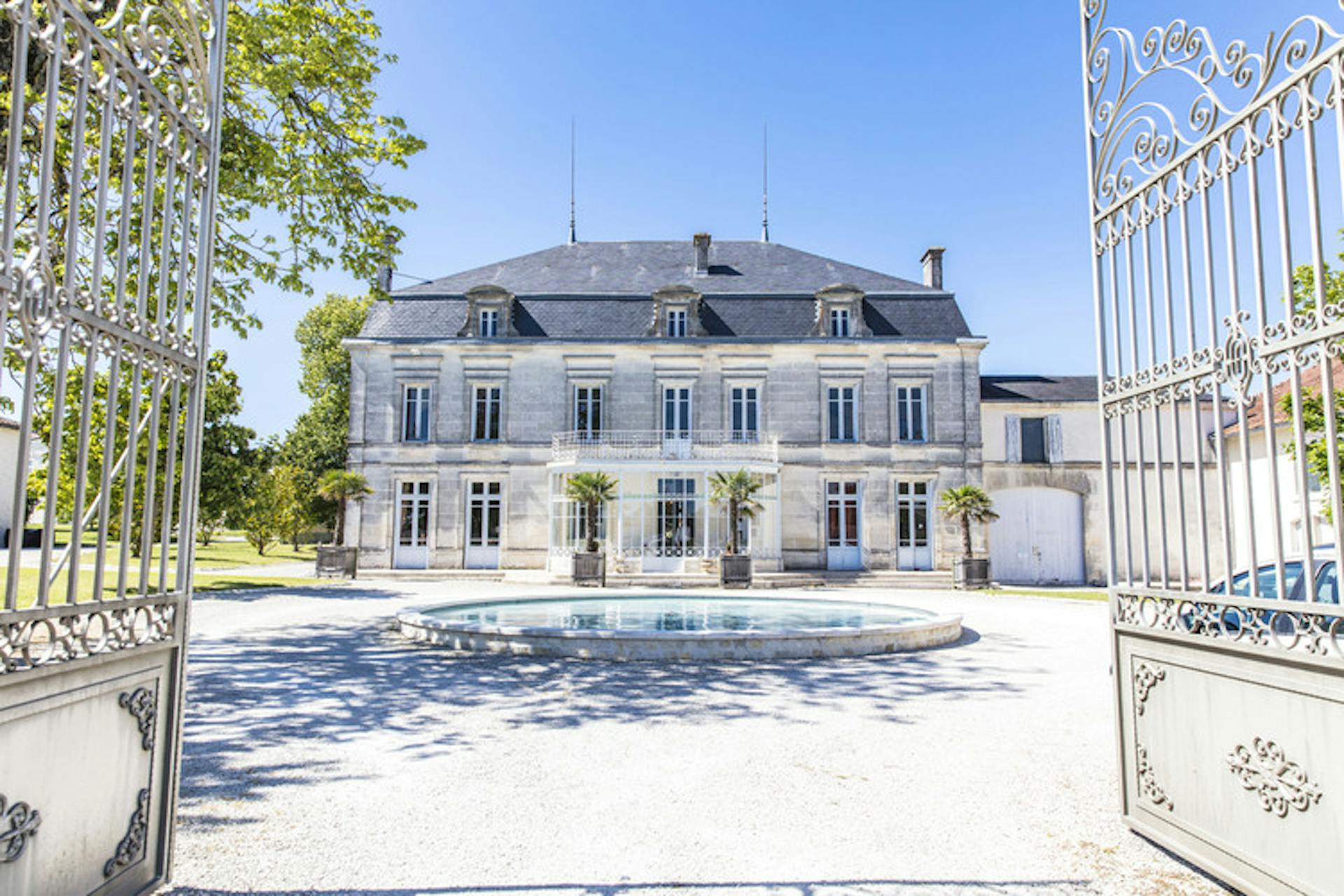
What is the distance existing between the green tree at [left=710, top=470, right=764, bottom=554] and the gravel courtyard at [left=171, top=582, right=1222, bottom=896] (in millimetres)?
12082

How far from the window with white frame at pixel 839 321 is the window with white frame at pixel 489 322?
9807 millimetres

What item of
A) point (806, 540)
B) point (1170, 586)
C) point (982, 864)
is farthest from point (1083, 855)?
point (806, 540)

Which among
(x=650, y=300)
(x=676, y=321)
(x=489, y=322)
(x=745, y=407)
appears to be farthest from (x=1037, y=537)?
(x=489, y=322)

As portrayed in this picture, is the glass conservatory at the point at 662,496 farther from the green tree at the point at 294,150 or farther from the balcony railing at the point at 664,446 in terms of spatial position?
the green tree at the point at 294,150

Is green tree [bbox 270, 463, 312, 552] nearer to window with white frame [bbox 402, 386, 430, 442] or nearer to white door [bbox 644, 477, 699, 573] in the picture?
window with white frame [bbox 402, 386, 430, 442]

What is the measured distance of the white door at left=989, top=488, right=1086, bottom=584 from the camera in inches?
959

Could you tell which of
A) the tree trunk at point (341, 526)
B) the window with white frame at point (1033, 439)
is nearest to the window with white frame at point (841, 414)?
the window with white frame at point (1033, 439)

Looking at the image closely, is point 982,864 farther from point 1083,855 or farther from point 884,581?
point 884,581

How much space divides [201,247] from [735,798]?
3.68m

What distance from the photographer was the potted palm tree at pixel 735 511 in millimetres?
20266

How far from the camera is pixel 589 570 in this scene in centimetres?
2050

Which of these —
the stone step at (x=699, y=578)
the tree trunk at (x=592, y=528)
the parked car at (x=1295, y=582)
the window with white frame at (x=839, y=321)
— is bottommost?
the stone step at (x=699, y=578)

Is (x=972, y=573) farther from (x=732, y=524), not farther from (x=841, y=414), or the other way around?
(x=732, y=524)

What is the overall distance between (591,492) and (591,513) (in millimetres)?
733
